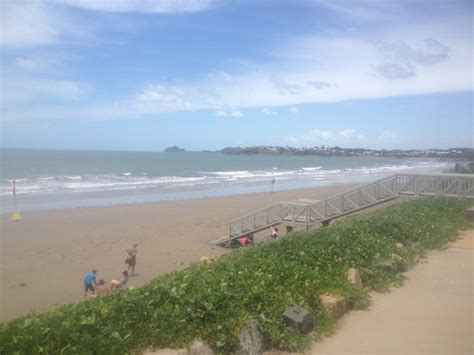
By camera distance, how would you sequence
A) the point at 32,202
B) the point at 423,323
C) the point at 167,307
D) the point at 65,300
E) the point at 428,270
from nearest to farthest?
the point at 167,307 < the point at 423,323 < the point at 428,270 < the point at 65,300 < the point at 32,202

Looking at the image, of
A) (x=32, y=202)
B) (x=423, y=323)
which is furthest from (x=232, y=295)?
(x=32, y=202)

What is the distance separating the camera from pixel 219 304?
16.8ft

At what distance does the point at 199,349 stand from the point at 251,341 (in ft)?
2.14

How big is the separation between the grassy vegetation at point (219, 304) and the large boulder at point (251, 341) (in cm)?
8

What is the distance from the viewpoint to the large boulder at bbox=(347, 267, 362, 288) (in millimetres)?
6647

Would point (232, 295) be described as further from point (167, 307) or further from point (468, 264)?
point (468, 264)

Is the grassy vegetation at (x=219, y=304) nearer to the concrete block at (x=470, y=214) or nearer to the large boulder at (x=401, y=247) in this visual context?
the large boulder at (x=401, y=247)

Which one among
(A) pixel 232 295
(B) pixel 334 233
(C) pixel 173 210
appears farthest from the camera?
(C) pixel 173 210

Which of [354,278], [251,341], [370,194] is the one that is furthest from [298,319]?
[370,194]

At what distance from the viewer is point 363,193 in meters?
18.1

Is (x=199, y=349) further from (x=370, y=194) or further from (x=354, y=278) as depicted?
(x=370, y=194)

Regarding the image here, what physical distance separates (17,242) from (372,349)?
17.8 metres

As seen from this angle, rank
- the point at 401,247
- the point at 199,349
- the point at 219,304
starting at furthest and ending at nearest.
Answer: the point at 401,247 → the point at 219,304 → the point at 199,349

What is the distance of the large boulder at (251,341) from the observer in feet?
15.6
